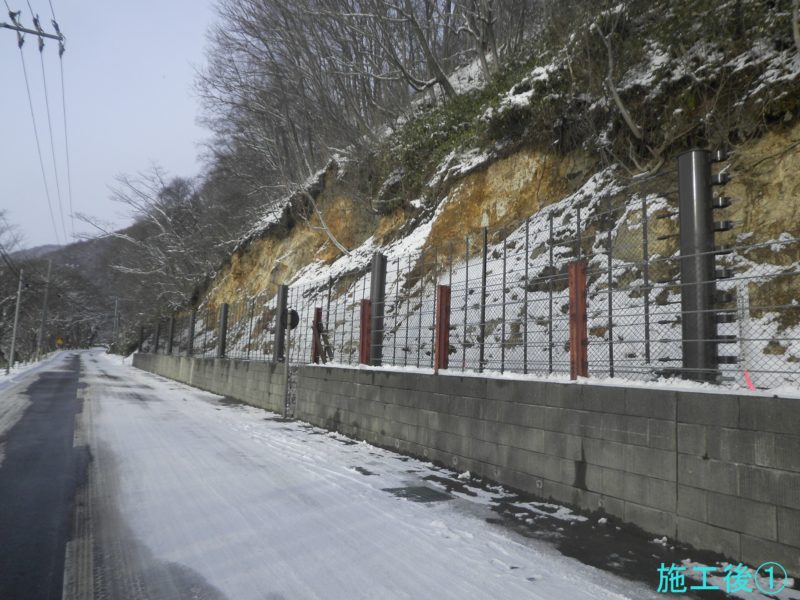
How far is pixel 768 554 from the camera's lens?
2945 millimetres

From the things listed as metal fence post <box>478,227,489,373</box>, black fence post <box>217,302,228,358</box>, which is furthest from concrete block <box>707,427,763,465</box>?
black fence post <box>217,302,228,358</box>

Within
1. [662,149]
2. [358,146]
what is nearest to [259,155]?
[358,146]

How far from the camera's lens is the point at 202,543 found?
3.26m

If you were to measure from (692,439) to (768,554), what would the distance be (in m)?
0.72

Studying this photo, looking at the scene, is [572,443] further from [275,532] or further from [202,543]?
[202,543]

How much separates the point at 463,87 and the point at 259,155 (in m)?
11.4

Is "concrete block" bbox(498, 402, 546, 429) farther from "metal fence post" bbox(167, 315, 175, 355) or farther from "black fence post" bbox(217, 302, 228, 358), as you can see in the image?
"metal fence post" bbox(167, 315, 175, 355)

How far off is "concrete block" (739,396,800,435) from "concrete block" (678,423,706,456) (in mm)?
265

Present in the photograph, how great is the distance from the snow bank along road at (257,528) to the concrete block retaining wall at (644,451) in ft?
1.13

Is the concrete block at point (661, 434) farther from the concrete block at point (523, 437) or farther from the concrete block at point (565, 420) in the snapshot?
the concrete block at point (523, 437)

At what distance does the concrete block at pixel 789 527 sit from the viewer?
9.32 ft

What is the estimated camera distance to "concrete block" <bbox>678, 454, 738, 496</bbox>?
125 inches

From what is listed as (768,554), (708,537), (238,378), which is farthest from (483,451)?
(238,378)

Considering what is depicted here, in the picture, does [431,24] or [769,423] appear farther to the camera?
[431,24]
